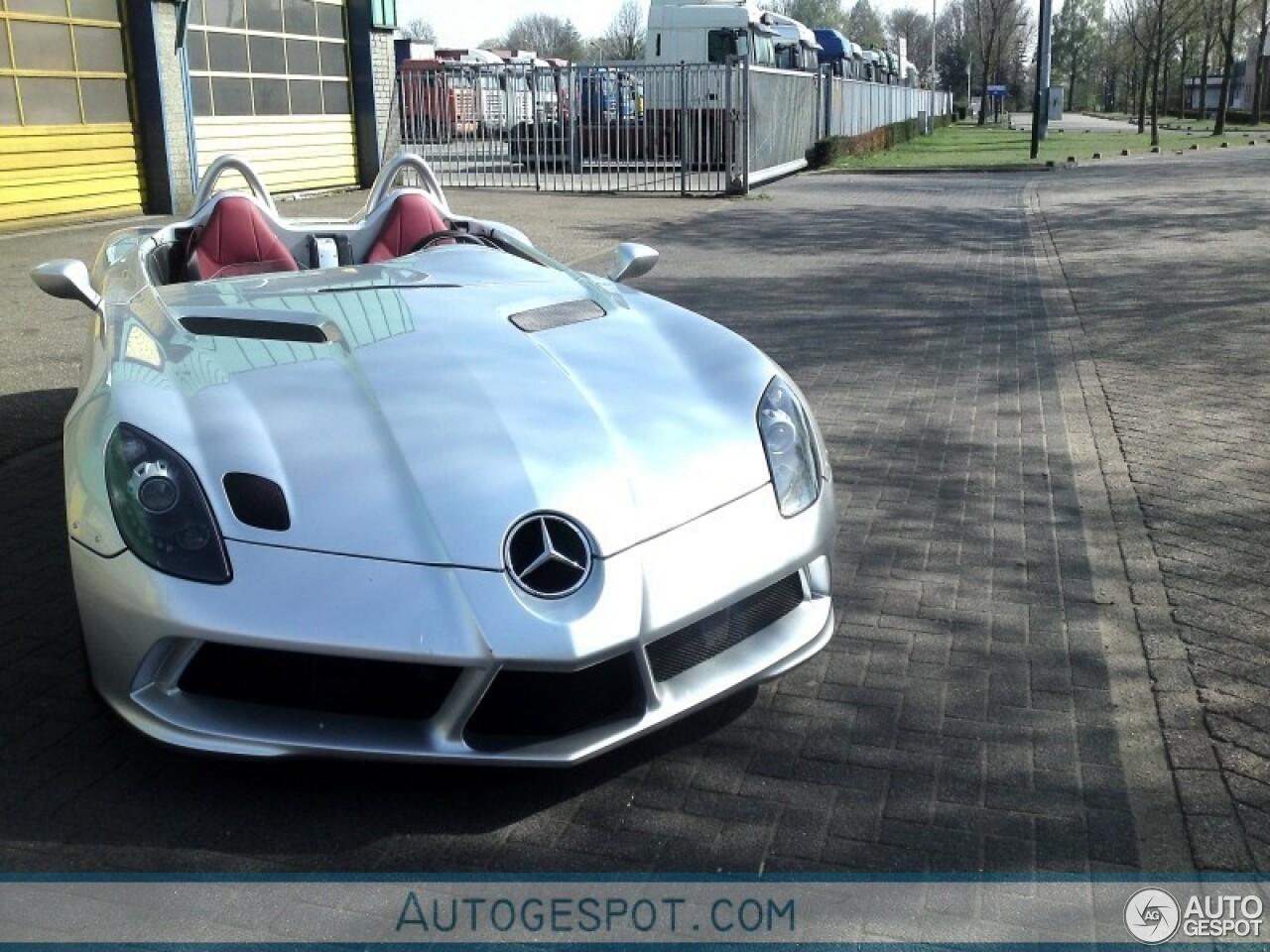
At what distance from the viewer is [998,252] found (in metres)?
13.4

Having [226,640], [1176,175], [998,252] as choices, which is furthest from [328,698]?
[1176,175]

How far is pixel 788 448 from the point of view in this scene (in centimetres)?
335

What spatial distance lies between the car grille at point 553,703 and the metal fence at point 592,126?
734 inches

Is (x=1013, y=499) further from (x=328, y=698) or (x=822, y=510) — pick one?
(x=328, y=698)

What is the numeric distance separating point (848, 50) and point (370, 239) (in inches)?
1701

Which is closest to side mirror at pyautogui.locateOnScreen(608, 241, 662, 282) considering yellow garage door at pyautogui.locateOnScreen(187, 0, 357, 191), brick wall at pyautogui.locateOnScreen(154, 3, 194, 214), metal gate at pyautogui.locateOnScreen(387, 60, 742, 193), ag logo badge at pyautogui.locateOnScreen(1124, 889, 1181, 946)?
ag logo badge at pyautogui.locateOnScreen(1124, 889, 1181, 946)

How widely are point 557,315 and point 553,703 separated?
4.93 feet

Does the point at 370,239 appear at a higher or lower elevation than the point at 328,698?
higher

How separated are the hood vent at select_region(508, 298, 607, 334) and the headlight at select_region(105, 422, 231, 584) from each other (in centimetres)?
118

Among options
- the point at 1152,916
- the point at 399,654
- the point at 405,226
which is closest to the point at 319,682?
the point at 399,654

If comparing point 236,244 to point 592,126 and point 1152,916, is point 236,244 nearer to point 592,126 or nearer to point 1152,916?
point 1152,916

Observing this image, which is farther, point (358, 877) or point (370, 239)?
point (370, 239)

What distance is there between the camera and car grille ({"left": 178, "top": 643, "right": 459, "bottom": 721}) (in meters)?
2.71

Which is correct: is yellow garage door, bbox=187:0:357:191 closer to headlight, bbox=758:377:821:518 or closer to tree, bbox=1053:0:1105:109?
headlight, bbox=758:377:821:518
